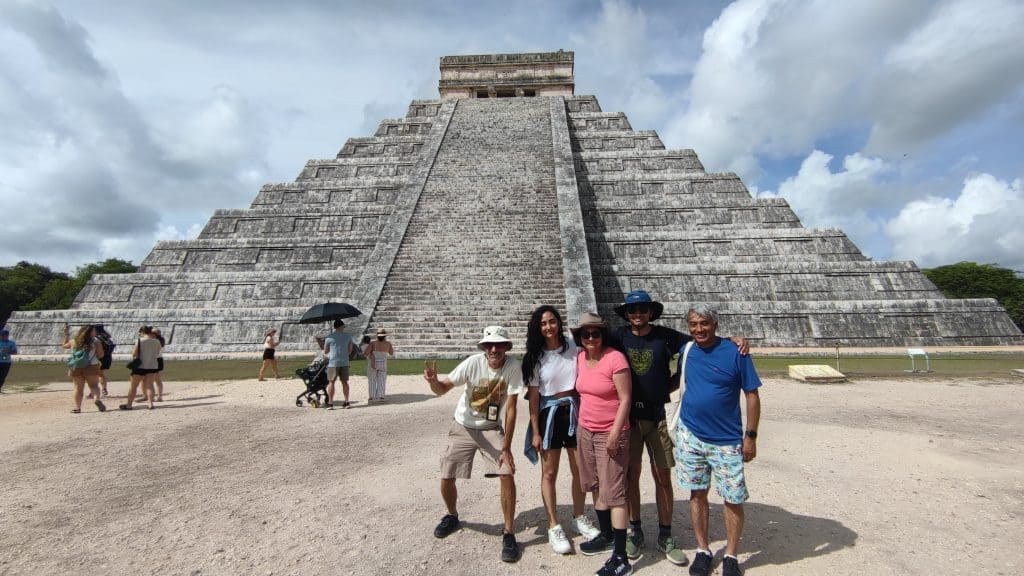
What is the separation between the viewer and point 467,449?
3.71m

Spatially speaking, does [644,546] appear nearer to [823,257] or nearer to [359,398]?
[359,398]

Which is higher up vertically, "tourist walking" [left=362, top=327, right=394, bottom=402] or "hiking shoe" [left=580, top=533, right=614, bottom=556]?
"tourist walking" [left=362, top=327, right=394, bottom=402]

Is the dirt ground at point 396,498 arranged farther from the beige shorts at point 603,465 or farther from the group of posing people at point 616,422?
the beige shorts at point 603,465

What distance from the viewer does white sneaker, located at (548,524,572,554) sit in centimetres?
338

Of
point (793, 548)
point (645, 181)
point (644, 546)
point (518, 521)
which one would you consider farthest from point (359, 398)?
point (645, 181)

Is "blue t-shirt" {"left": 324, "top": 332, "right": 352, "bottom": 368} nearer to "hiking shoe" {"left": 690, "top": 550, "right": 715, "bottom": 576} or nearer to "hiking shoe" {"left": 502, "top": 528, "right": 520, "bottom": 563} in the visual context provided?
"hiking shoe" {"left": 502, "top": 528, "right": 520, "bottom": 563}

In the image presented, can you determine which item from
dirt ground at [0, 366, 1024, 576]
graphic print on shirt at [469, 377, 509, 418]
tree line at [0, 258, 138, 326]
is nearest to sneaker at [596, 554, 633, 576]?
dirt ground at [0, 366, 1024, 576]

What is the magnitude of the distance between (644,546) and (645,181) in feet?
60.0

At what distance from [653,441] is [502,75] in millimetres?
31409

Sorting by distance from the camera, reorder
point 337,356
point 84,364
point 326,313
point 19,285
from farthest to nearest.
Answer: point 19,285
point 326,313
point 337,356
point 84,364

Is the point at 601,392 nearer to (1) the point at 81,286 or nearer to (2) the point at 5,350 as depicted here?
(2) the point at 5,350

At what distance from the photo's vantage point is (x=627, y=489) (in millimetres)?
3322

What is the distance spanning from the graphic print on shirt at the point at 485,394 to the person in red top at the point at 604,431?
1.91 ft

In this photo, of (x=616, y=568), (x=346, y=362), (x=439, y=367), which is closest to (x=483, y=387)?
(x=616, y=568)
